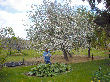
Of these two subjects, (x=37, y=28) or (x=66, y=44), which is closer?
(x=66, y=44)

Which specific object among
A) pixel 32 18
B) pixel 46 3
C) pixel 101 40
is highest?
pixel 46 3

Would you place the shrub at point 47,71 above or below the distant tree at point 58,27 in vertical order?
below

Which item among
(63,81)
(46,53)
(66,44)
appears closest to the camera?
(63,81)

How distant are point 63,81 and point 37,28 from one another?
1263 cm

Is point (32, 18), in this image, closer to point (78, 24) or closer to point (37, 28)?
point (37, 28)

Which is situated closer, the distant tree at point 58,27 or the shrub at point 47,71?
the shrub at point 47,71

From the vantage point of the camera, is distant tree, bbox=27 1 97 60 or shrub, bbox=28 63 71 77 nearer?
shrub, bbox=28 63 71 77

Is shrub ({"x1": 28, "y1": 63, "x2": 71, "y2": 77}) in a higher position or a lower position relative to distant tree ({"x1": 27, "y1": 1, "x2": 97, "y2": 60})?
lower

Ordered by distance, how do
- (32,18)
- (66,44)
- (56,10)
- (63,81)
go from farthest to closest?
(32,18) → (56,10) → (66,44) → (63,81)

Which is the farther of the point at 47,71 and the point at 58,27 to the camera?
the point at 58,27

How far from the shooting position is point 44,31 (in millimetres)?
19547

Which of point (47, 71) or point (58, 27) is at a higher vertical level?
point (58, 27)

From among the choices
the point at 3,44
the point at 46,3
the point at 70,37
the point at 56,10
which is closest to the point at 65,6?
the point at 56,10

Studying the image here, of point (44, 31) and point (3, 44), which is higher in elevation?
point (44, 31)
